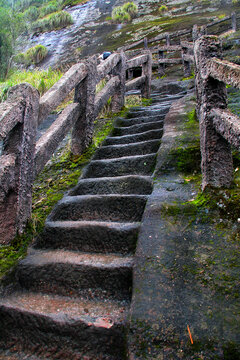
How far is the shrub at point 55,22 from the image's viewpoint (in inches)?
842

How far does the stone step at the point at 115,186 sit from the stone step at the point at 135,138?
0.98m

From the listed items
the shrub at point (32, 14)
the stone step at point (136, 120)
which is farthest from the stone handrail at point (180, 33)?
the shrub at point (32, 14)

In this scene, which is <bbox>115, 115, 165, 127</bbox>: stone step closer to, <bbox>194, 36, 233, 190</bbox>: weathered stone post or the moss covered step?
<bbox>194, 36, 233, 190</bbox>: weathered stone post

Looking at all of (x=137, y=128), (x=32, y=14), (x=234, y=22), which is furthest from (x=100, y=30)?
(x=137, y=128)

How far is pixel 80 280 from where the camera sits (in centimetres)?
186

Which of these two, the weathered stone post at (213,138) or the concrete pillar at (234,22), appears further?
the concrete pillar at (234,22)

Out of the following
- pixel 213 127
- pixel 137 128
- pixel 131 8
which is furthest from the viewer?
pixel 131 8

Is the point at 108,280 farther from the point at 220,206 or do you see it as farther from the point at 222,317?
the point at 220,206

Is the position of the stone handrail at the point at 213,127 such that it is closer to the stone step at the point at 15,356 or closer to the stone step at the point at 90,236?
the stone step at the point at 90,236

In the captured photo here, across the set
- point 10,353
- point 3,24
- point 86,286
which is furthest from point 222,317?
point 3,24

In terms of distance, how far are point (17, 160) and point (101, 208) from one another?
0.79 meters

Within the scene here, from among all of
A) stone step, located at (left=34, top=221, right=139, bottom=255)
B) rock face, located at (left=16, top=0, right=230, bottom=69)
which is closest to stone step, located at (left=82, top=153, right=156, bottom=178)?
stone step, located at (left=34, top=221, right=139, bottom=255)

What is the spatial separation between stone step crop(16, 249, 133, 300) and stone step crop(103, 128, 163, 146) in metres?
1.87

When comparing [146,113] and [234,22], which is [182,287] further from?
[234,22]
